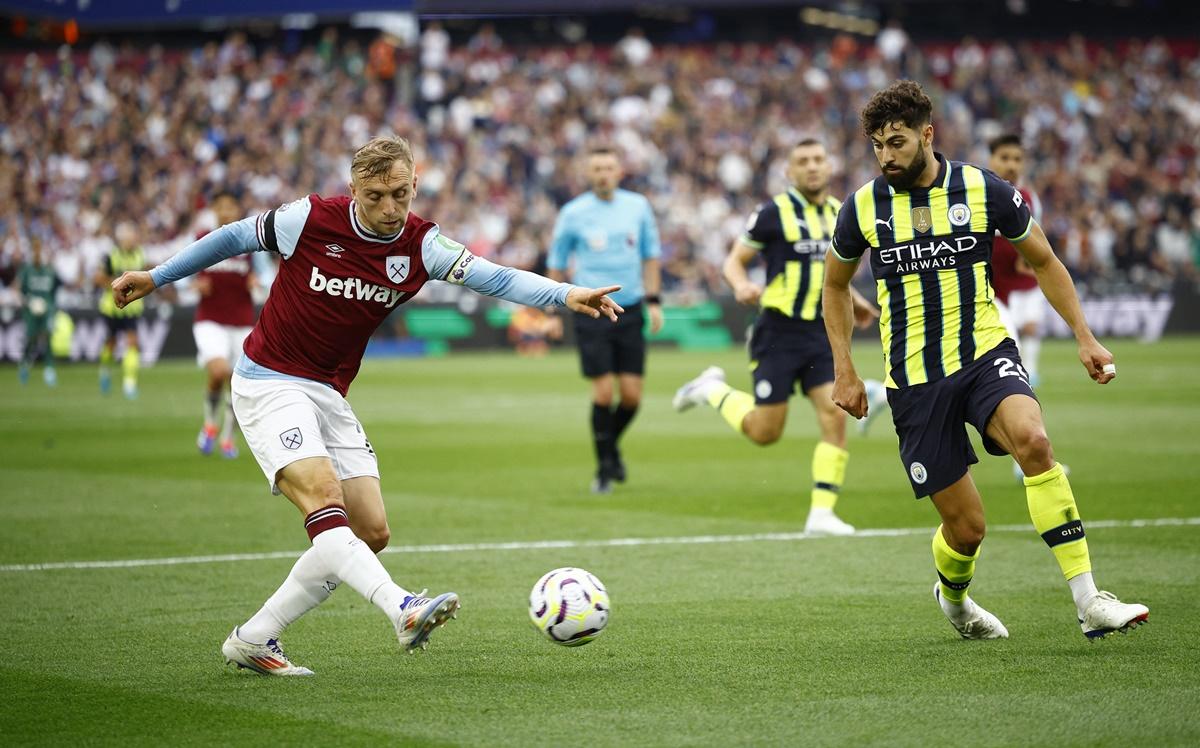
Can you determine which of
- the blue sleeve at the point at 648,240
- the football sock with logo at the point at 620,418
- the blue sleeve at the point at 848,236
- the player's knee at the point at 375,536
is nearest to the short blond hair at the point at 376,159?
the player's knee at the point at 375,536

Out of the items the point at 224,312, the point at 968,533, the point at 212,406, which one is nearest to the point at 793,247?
the point at 968,533

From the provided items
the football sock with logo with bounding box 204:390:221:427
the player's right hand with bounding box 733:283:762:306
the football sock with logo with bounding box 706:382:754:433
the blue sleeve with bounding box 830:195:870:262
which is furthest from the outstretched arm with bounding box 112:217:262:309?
the football sock with logo with bounding box 204:390:221:427

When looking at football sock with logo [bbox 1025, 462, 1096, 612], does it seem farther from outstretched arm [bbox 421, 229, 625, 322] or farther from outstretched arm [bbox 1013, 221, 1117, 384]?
outstretched arm [bbox 421, 229, 625, 322]

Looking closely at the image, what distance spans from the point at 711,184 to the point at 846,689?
1268 inches

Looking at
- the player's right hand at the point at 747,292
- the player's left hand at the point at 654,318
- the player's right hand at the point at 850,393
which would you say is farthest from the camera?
the player's left hand at the point at 654,318

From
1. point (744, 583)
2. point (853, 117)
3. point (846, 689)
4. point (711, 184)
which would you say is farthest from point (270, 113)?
point (846, 689)

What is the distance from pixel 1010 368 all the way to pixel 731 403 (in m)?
4.75

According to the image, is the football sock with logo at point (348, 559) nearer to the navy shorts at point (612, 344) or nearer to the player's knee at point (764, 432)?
the player's knee at point (764, 432)

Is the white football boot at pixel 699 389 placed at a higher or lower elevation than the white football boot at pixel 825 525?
higher

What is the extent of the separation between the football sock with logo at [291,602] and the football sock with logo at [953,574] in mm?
2459

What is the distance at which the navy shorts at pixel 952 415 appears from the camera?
629cm

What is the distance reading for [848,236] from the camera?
653 centimetres

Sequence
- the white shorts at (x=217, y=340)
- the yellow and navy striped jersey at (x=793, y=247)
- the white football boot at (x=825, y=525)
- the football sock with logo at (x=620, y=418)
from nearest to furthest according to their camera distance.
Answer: the white football boot at (x=825, y=525)
the yellow and navy striped jersey at (x=793, y=247)
the football sock with logo at (x=620, y=418)
the white shorts at (x=217, y=340)

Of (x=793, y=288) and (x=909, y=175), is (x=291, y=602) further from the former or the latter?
(x=793, y=288)
